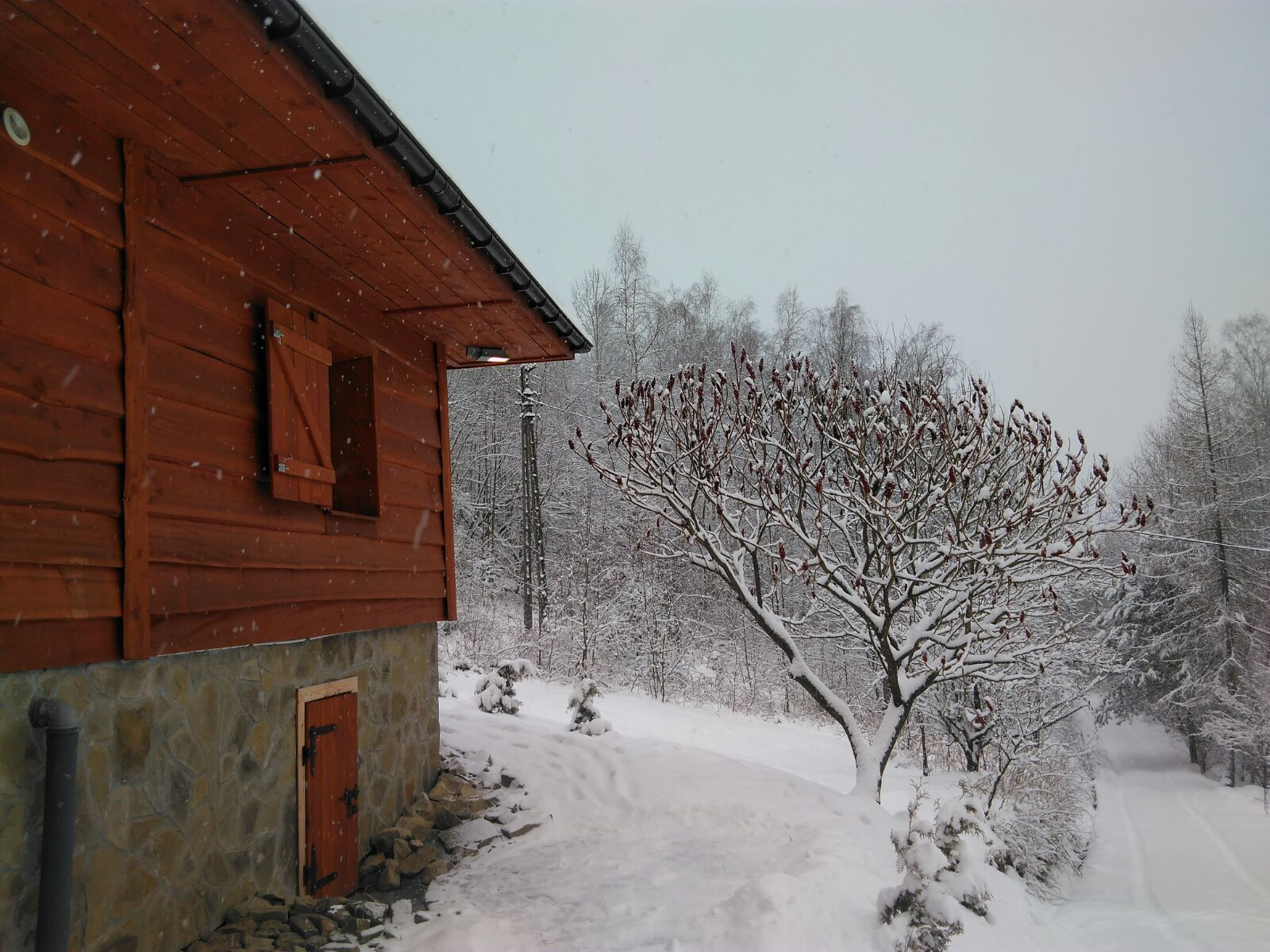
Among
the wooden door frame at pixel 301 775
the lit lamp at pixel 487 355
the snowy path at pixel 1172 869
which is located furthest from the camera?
the snowy path at pixel 1172 869

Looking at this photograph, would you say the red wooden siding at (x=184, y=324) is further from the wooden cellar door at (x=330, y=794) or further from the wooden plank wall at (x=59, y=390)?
the wooden cellar door at (x=330, y=794)

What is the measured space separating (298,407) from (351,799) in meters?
2.45

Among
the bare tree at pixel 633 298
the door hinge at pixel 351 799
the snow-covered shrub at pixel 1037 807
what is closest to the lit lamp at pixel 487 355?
the door hinge at pixel 351 799

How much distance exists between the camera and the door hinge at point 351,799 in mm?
5113

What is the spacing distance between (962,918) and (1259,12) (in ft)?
92.7

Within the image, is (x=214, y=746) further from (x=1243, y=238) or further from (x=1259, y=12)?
(x=1259, y=12)

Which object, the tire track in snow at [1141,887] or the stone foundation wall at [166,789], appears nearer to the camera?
the stone foundation wall at [166,789]

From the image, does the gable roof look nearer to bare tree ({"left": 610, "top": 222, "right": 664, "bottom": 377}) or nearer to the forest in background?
the forest in background

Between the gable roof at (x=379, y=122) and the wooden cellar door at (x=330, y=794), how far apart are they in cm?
288

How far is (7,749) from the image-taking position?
287 centimetres

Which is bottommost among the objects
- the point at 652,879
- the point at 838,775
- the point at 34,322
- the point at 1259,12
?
the point at 838,775

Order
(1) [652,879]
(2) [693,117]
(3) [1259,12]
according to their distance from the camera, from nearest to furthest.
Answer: (1) [652,879]
(3) [1259,12]
(2) [693,117]

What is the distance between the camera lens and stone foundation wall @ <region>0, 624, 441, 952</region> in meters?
2.92

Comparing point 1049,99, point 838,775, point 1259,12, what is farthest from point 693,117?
point 838,775
